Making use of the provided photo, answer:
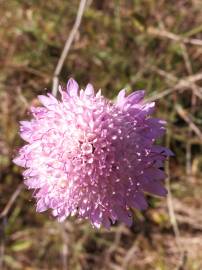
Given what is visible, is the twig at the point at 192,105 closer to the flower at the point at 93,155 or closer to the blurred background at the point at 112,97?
the blurred background at the point at 112,97

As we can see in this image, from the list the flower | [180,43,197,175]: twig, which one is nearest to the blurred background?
[180,43,197,175]: twig

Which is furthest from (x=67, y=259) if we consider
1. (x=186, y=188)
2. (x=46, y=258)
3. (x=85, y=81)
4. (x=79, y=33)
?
(x=79, y=33)

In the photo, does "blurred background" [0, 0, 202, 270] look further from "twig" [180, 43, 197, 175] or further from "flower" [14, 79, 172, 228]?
"flower" [14, 79, 172, 228]

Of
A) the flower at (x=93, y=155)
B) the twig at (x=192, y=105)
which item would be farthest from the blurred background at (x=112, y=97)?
the flower at (x=93, y=155)

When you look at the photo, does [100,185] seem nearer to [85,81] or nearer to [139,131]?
[139,131]

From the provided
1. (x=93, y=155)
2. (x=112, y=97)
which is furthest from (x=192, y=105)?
(x=93, y=155)
